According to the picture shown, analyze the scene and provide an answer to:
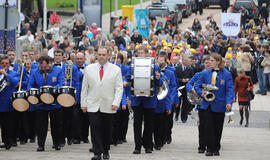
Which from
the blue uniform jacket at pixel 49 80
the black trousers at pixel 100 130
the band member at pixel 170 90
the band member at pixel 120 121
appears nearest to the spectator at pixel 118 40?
the band member at pixel 170 90

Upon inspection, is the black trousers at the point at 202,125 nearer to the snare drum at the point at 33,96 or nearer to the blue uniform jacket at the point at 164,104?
the blue uniform jacket at the point at 164,104

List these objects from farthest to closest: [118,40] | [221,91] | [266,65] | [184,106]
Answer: [118,40] < [266,65] < [184,106] < [221,91]

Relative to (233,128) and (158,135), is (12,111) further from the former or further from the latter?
(233,128)

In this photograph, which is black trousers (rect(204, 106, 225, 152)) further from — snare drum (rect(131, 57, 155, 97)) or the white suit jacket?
the white suit jacket

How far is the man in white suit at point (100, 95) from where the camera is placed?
12.3m

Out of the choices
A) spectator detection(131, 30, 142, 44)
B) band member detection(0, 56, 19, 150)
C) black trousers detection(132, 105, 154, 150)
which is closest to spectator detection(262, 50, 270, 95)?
spectator detection(131, 30, 142, 44)

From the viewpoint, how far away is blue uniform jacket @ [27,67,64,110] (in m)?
13.9

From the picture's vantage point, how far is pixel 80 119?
15523 millimetres

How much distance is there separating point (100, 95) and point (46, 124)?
1997 mm

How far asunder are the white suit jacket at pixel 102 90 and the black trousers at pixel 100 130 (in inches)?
4.4

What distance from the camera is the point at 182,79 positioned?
2056 centimetres

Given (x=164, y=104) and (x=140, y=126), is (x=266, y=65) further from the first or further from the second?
(x=140, y=126)

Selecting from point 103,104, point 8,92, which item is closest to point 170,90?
point 103,104

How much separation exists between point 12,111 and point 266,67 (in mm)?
16395
